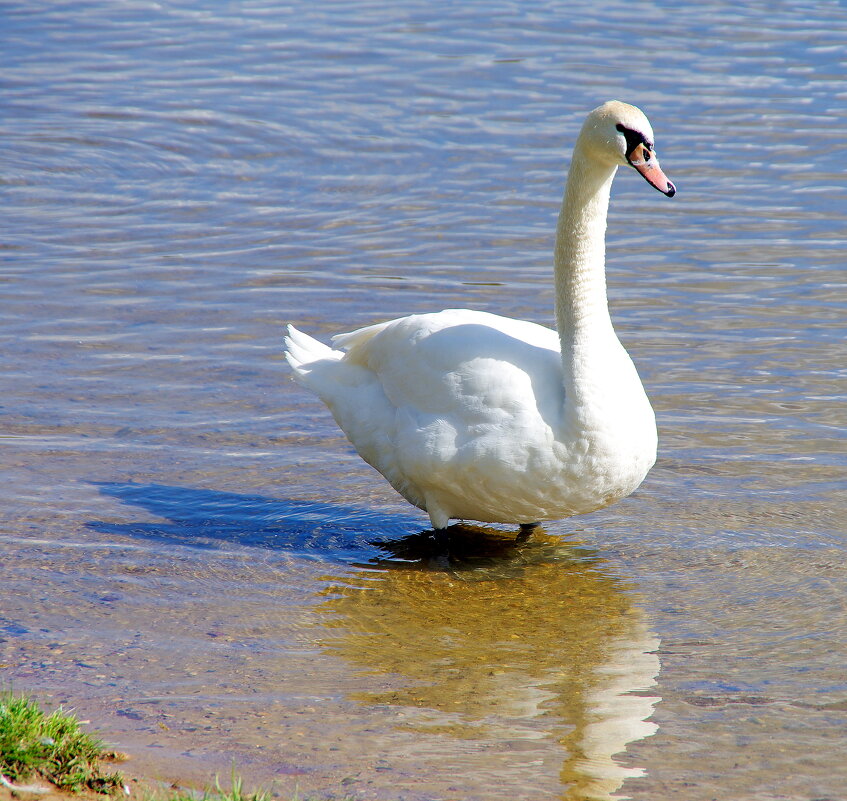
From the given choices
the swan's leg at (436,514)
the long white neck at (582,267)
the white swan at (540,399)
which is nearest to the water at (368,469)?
the swan's leg at (436,514)

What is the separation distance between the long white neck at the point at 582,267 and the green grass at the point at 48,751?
8.25ft

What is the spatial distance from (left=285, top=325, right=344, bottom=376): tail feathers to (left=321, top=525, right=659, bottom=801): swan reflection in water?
1038 mm

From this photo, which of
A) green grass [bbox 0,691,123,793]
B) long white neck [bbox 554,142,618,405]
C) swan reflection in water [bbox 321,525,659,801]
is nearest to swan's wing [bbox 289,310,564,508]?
long white neck [bbox 554,142,618,405]

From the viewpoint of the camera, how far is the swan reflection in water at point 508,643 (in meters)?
4.53

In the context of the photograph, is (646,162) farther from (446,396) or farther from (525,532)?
(525,532)

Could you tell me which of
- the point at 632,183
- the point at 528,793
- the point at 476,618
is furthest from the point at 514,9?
the point at 528,793

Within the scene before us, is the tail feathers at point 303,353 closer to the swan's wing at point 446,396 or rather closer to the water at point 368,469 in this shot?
the swan's wing at point 446,396

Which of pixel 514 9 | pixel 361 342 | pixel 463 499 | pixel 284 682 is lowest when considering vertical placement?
pixel 284 682

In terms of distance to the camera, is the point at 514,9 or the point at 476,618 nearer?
the point at 476,618

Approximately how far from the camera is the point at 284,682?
4863mm

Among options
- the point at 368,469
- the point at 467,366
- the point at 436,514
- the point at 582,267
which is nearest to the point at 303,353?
the point at 368,469

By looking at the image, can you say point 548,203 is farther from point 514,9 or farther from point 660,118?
point 514,9

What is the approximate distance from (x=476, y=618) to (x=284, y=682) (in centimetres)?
99

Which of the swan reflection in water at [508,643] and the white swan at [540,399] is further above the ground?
the white swan at [540,399]
